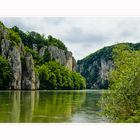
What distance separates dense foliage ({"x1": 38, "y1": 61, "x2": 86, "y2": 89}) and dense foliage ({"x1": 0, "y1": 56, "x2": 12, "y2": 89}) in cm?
1518

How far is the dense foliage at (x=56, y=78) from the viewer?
8912cm

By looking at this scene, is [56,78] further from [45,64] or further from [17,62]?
[17,62]

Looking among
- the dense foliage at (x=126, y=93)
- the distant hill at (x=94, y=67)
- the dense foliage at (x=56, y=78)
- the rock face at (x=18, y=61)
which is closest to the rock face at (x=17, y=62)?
the rock face at (x=18, y=61)

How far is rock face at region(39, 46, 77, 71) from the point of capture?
102594 millimetres

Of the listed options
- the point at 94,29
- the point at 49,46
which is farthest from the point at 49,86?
the point at 94,29

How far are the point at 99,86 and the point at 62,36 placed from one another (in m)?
47.5

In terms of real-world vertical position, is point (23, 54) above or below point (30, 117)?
above

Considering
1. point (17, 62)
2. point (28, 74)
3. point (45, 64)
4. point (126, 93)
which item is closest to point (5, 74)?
point (17, 62)


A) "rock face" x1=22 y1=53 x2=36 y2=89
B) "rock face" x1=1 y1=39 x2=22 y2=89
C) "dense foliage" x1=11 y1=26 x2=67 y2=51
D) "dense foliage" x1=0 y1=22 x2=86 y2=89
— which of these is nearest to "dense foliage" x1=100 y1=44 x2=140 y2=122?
"rock face" x1=1 y1=39 x2=22 y2=89

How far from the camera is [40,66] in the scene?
315 feet

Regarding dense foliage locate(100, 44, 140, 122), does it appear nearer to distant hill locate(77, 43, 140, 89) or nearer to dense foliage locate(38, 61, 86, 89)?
dense foliage locate(38, 61, 86, 89)

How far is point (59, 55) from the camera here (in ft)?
358

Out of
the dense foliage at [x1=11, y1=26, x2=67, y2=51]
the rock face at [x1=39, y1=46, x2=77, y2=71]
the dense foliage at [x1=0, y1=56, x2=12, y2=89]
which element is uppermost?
the dense foliage at [x1=11, y1=26, x2=67, y2=51]
